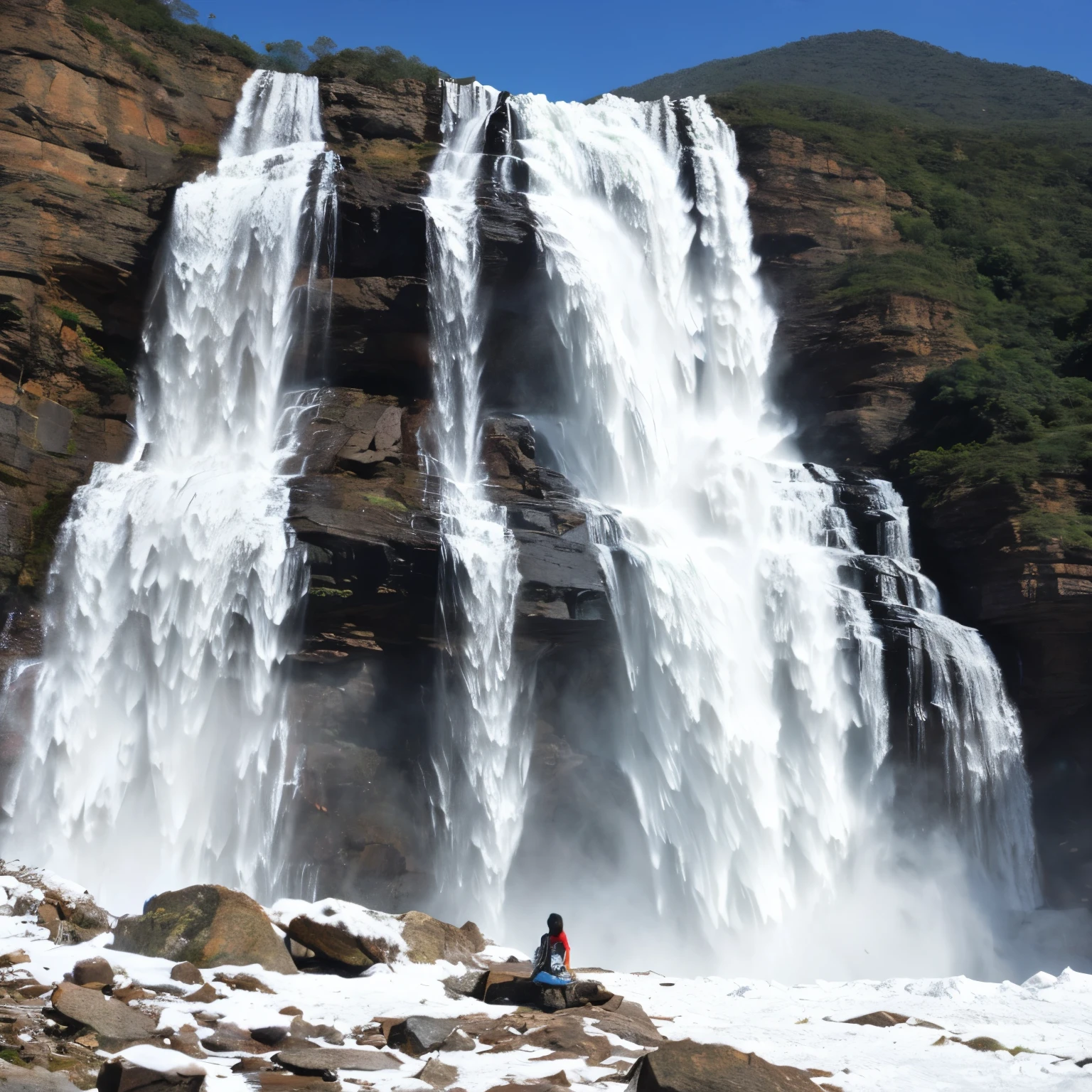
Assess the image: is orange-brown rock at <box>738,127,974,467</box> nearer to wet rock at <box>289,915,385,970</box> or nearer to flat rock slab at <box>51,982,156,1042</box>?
wet rock at <box>289,915,385,970</box>

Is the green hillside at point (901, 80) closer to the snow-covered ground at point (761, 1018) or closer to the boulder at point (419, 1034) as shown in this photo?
the snow-covered ground at point (761, 1018)

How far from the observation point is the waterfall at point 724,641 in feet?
76.5

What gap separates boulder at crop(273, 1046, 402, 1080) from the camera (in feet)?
24.2

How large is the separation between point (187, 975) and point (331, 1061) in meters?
2.34

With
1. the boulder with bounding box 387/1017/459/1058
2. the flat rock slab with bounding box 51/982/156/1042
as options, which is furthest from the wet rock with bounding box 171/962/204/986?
the boulder with bounding box 387/1017/459/1058

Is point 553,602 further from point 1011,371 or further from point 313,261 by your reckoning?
point 1011,371

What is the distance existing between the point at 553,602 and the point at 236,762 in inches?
286

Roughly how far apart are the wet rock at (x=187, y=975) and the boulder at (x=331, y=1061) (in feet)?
5.99

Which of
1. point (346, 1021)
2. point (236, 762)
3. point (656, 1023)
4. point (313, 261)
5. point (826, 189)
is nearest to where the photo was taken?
point (346, 1021)

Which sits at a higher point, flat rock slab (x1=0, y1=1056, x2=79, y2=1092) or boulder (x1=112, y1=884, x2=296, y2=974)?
boulder (x1=112, y1=884, x2=296, y2=974)

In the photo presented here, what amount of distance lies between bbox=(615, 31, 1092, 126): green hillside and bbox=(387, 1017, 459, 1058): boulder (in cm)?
6229

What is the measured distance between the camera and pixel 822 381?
34.0m

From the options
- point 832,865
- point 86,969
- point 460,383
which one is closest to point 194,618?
point 460,383

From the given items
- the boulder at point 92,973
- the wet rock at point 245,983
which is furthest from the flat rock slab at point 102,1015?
the wet rock at point 245,983
